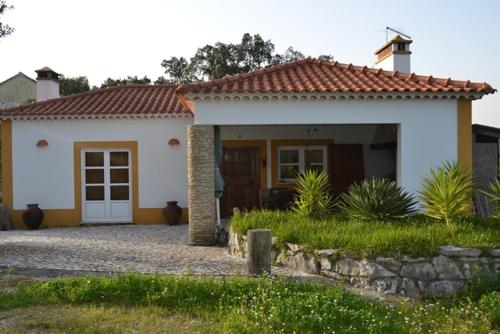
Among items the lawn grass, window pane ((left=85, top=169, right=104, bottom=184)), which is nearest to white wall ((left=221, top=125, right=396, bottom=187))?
window pane ((left=85, top=169, right=104, bottom=184))

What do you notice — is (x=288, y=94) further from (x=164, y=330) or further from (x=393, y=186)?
(x=164, y=330)

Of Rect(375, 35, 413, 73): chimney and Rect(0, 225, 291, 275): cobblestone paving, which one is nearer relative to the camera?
Rect(0, 225, 291, 275): cobblestone paving

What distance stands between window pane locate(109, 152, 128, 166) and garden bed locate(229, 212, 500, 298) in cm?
806

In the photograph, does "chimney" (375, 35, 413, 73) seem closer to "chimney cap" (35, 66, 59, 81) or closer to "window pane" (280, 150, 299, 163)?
"window pane" (280, 150, 299, 163)

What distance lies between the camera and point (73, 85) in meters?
42.9

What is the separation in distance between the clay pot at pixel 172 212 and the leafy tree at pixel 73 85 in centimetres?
3062

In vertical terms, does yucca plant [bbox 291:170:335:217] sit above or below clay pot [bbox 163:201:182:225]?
above

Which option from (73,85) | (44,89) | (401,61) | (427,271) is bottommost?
(427,271)

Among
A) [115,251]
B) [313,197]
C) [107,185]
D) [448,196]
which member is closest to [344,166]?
[313,197]

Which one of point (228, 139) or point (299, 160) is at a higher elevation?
point (228, 139)

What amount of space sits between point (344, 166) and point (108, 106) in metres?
7.37

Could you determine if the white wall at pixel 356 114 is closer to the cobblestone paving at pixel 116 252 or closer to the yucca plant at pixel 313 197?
the yucca plant at pixel 313 197

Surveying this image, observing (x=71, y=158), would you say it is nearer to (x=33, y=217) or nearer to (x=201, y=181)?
(x=33, y=217)

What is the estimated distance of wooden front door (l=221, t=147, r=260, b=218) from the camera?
15672mm
